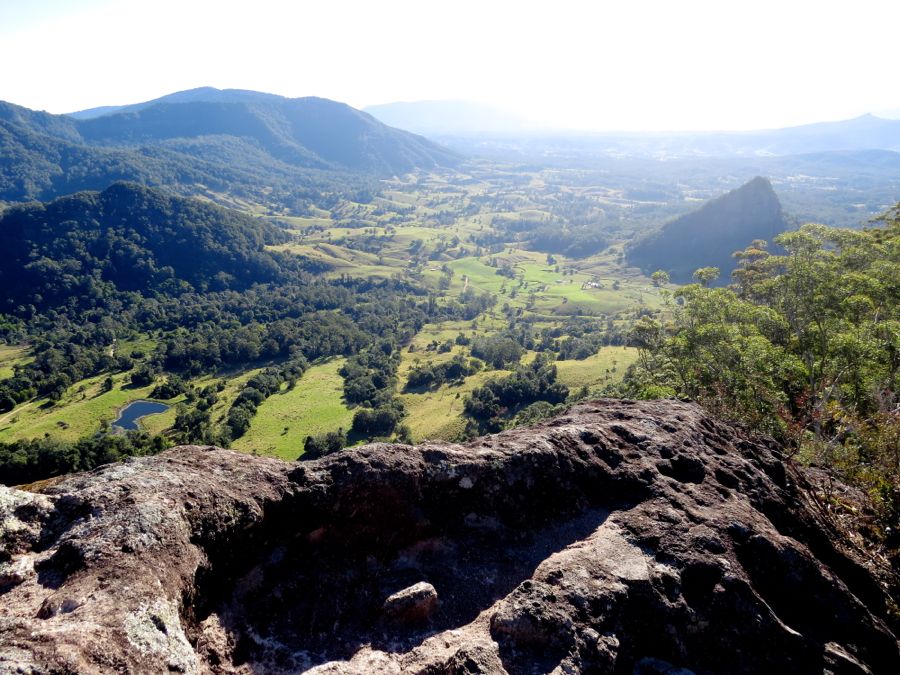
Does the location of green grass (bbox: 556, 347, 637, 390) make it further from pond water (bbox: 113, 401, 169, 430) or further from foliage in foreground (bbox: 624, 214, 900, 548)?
pond water (bbox: 113, 401, 169, 430)

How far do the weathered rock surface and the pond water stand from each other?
11021 cm

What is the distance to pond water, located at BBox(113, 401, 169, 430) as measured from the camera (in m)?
104

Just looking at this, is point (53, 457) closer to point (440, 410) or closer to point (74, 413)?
point (74, 413)

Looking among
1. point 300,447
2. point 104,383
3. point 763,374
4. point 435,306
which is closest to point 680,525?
point 763,374

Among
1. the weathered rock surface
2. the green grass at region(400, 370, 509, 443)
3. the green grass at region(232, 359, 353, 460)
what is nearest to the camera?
the weathered rock surface

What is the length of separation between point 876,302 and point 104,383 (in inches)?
5622

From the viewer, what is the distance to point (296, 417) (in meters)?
104

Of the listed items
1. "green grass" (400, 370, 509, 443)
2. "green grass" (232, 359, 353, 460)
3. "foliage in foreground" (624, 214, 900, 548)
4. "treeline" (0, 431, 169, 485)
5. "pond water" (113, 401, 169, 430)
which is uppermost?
"foliage in foreground" (624, 214, 900, 548)

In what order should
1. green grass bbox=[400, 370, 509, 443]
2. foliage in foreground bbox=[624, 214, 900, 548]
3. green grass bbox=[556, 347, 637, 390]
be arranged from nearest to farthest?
foliage in foreground bbox=[624, 214, 900, 548] < green grass bbox=[400, 370, 509, 443] < green grass bbox=[556, 347, 637, 390]

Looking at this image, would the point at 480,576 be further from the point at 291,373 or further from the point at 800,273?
the point at 291,373

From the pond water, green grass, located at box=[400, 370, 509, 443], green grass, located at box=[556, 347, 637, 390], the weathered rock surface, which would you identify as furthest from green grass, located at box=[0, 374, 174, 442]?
the weathered rock surface

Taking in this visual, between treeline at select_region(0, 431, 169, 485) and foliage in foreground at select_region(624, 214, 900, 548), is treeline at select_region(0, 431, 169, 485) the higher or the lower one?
the lower one

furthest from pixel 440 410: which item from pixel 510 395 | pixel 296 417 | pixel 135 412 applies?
pixel 135 412

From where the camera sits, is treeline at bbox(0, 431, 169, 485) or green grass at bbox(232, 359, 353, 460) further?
green grass at bbox(232, 359, 353, 460)
